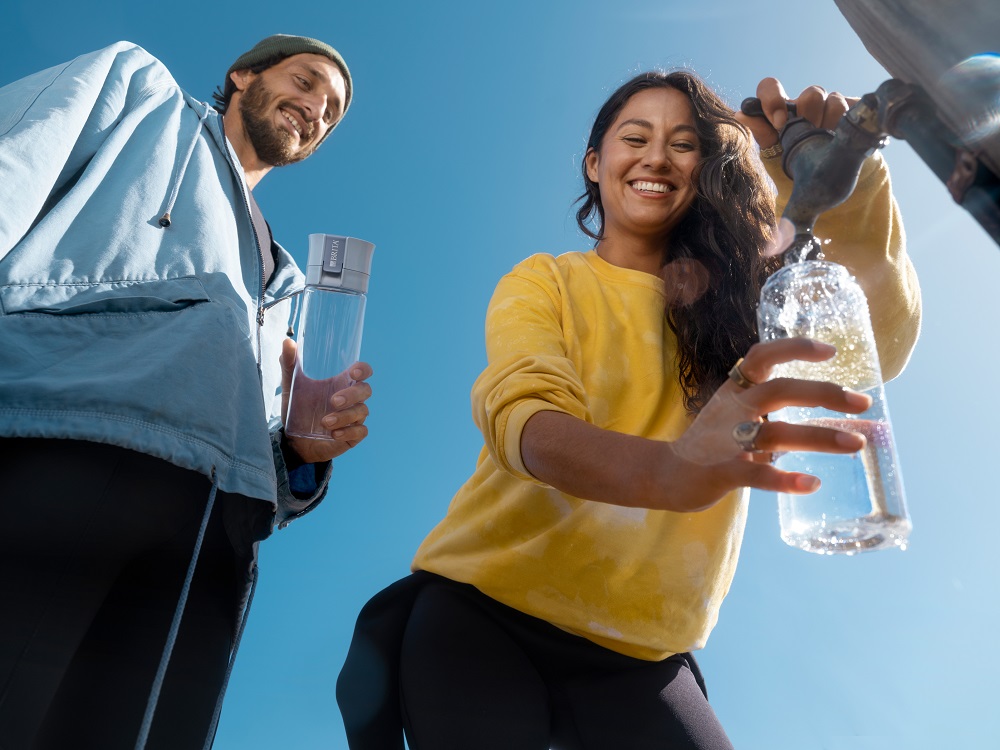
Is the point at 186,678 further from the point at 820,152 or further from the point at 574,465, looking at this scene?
the point at 820,152

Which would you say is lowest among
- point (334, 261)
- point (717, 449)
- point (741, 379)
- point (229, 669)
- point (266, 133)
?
point (229, 669)

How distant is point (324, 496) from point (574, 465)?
1.59m

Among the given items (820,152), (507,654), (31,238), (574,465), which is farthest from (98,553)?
(820,152)

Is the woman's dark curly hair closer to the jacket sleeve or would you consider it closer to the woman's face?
the woman's face

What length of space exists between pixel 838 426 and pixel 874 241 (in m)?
0.91

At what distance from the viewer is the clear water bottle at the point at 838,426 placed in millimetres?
1316

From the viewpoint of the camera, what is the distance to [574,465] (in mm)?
1497

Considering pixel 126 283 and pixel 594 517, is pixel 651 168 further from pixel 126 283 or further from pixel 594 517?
pixel 126 283

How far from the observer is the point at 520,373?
68.8 inches

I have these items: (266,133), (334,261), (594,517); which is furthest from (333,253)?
(266,133)

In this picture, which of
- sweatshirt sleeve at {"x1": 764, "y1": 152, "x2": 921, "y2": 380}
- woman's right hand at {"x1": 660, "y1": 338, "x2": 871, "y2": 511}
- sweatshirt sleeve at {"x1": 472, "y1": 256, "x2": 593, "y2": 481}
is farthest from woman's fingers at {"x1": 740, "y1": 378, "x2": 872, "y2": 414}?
sweatshirt sleeve at {"x1": 764, "y1": 152, "x2": 921, "y2": 380}

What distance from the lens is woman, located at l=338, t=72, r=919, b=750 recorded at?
5.73ft

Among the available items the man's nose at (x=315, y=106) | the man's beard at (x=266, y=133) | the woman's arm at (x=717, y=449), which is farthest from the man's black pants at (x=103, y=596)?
the man's nose at (x=315, y=106)

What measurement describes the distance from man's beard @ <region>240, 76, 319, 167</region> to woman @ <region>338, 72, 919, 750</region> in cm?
194
